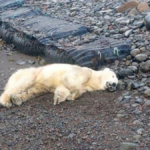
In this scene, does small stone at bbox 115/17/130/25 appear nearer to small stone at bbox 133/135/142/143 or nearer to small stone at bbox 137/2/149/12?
small stone at bbox 137/2/149/12

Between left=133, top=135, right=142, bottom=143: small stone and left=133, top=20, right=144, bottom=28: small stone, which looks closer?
left=133, top=135, right=142, bottom=143: small stone

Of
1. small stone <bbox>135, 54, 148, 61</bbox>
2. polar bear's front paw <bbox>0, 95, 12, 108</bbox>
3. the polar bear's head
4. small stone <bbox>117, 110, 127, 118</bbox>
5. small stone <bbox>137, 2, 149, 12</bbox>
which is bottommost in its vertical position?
polar bear's front paw <bbox>0, 95, 12, 108</bbox>

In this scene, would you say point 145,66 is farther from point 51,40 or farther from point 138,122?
Result: point 51,40

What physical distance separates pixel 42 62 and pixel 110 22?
2.18 meters

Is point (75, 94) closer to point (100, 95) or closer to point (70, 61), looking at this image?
point (100, 95)

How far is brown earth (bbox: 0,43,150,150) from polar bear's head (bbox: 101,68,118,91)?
12 centimetres

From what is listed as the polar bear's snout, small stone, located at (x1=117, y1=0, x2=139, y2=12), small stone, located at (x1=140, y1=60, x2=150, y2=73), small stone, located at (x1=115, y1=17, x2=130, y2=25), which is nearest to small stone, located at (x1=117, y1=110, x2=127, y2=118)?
the polar bear's snout

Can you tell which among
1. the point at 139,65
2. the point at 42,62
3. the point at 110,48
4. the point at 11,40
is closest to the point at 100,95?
the point at 139,65

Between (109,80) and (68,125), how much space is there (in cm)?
143

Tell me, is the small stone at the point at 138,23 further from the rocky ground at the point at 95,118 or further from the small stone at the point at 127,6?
the small stone at the point at 127,6

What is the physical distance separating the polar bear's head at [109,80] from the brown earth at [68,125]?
117 mm

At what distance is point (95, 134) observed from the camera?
219 inches

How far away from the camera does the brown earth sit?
5367 millimetres

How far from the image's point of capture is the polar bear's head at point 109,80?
275 inches
